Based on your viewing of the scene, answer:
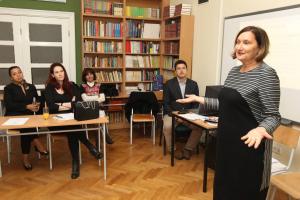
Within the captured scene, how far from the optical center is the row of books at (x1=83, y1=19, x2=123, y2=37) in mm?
4902

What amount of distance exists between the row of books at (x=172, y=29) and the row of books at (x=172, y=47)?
0.48 ft

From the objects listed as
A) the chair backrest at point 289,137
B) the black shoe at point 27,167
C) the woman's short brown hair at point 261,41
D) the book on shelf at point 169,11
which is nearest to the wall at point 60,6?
the book on shelf at point 169,11

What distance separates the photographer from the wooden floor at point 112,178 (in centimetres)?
282

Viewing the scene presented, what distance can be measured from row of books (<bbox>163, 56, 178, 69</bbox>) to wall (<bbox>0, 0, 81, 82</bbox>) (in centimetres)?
171

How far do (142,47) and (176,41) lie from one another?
729 mm

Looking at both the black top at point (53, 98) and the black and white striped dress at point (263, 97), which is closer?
the black and white striped dress at point (263, 97)

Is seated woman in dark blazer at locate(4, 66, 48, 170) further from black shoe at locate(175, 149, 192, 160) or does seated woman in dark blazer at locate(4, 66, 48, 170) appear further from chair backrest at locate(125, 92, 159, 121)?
black shoe at locate(175, 149, 192, 160)

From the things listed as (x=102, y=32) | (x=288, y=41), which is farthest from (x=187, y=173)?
(x=102, y=32)

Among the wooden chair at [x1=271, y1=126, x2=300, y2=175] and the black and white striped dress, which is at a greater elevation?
the black and white striped dress

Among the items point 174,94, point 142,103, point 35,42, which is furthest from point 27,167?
point 35,42

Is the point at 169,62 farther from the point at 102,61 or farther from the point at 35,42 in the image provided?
the point at 35,42

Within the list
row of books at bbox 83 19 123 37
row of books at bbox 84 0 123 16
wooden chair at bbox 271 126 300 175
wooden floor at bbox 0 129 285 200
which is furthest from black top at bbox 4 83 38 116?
wooden chair at bbox 271 126 300 175

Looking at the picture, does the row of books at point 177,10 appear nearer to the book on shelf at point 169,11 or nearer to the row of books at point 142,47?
the book on shelf at point 169,11

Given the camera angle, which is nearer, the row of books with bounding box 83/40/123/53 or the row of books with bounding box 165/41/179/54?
the row of books with bounding box 165/41/179/54
